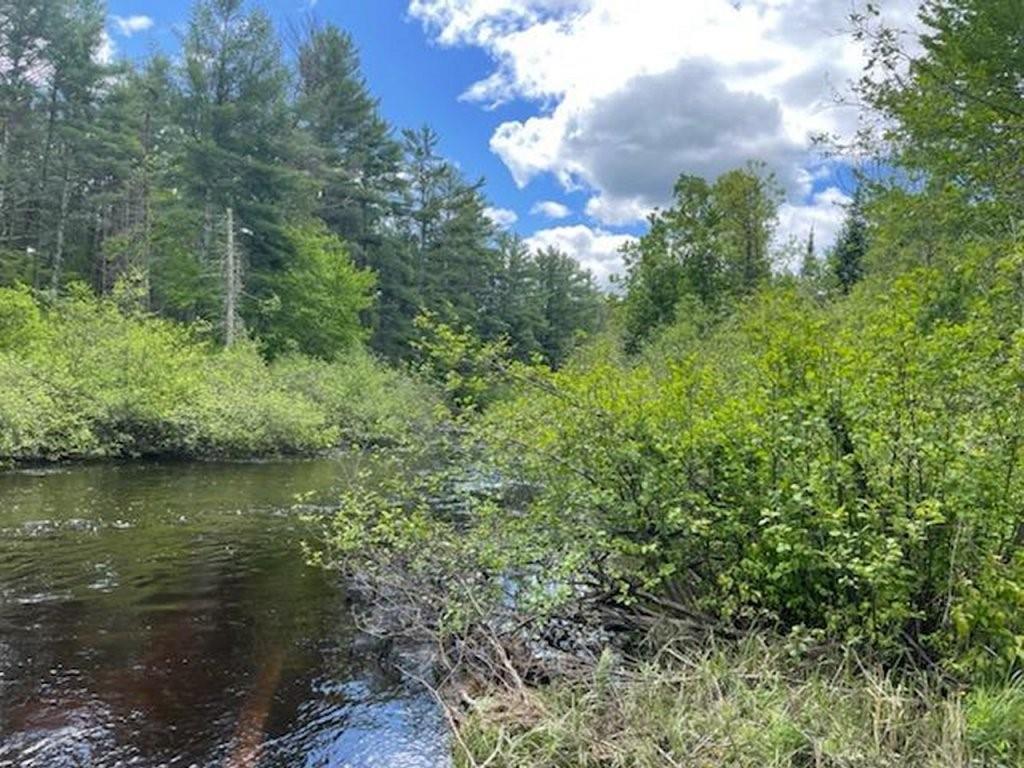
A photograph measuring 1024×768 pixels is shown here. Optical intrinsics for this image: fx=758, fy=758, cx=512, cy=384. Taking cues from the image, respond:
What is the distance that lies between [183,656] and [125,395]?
14190 mm

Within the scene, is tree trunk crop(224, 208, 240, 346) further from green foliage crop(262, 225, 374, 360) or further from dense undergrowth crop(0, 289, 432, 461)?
dense undergrowth crop(0, 289, 432, 461)

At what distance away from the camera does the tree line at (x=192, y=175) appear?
104 feet

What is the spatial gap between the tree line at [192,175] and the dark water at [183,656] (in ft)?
66.8

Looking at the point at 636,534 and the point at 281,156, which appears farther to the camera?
the point at 281,156

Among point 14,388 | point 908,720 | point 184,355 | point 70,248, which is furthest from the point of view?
point 70,248

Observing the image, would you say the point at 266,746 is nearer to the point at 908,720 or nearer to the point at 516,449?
the point at 516,449

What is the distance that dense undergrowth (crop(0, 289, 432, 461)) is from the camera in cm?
1723

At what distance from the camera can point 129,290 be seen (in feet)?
79.0

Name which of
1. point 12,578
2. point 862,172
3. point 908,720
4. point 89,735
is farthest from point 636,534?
point 862,172

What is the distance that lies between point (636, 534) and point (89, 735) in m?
4.08

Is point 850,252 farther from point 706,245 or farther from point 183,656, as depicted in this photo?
point 183,656

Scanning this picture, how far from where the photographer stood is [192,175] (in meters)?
33.2

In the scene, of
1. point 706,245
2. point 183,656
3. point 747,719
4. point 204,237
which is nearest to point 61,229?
point 204,237

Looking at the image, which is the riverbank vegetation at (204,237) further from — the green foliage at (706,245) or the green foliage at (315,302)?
the green foliage at (706,245)
